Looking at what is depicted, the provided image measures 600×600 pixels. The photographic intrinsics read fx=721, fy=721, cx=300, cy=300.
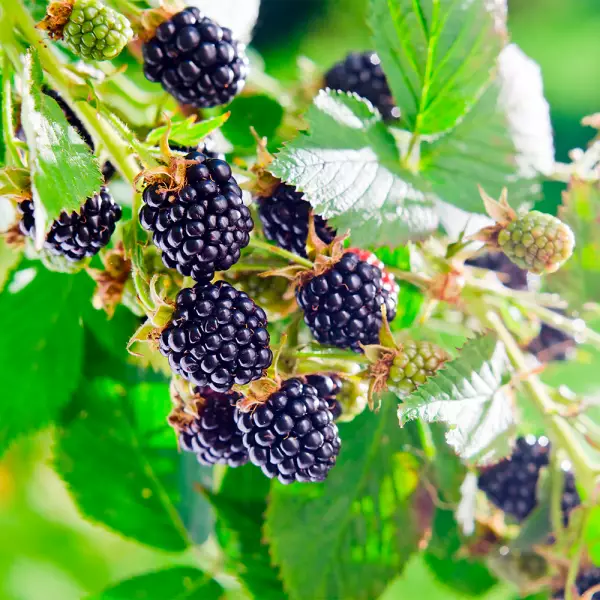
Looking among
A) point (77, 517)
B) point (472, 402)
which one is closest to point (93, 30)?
point (472, 402)

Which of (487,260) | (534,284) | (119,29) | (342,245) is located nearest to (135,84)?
(119,29)

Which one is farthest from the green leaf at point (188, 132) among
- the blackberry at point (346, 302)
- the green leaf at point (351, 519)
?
the green leaf at point (351, 519)

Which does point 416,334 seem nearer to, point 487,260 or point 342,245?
point 342,245

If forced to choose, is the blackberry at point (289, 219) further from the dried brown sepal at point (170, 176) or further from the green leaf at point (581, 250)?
the green leaf at point (581, 250)

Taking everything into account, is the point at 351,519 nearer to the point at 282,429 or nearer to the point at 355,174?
the point at 282,429

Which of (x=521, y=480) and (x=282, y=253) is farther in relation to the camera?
(x=521, y=480)

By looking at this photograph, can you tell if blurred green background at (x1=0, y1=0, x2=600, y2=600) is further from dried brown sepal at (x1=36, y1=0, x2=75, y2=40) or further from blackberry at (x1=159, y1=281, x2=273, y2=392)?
blackberry at (x1=159, y1=281, x2=273, y2=392)

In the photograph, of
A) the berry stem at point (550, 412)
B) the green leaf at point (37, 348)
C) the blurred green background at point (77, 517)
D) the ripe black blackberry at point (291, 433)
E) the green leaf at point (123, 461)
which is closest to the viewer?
the ripe black blackberry at point (291, 433)
